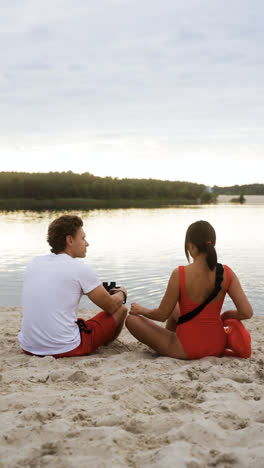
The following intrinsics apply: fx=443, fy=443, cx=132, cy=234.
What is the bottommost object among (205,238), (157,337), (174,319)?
(157,337)

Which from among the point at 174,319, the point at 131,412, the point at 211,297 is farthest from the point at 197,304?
the point at 131,412

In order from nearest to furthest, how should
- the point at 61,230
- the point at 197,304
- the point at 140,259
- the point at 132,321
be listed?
the point at 197,304, the point at 61,230, the point at 132,321, the point at 140,259

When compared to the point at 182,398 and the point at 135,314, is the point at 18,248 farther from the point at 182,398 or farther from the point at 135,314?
the point at 182,398

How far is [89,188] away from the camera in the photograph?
7969 centimetres

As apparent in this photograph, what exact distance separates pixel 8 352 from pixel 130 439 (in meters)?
2.28

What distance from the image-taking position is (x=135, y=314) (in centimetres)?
426

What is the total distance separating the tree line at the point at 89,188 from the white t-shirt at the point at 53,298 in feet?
234

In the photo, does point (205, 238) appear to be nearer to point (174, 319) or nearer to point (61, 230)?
point (174, 319)

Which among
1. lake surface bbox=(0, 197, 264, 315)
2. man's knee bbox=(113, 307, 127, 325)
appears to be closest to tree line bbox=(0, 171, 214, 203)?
lake surface bbox=(0, 197, 264, 315)

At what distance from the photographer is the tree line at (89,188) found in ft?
244

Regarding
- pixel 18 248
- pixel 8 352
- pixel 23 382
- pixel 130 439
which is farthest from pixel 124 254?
pixel 130 439

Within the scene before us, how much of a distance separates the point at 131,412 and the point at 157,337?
1389 mm

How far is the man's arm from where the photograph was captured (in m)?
4.02

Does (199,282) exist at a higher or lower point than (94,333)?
higher
